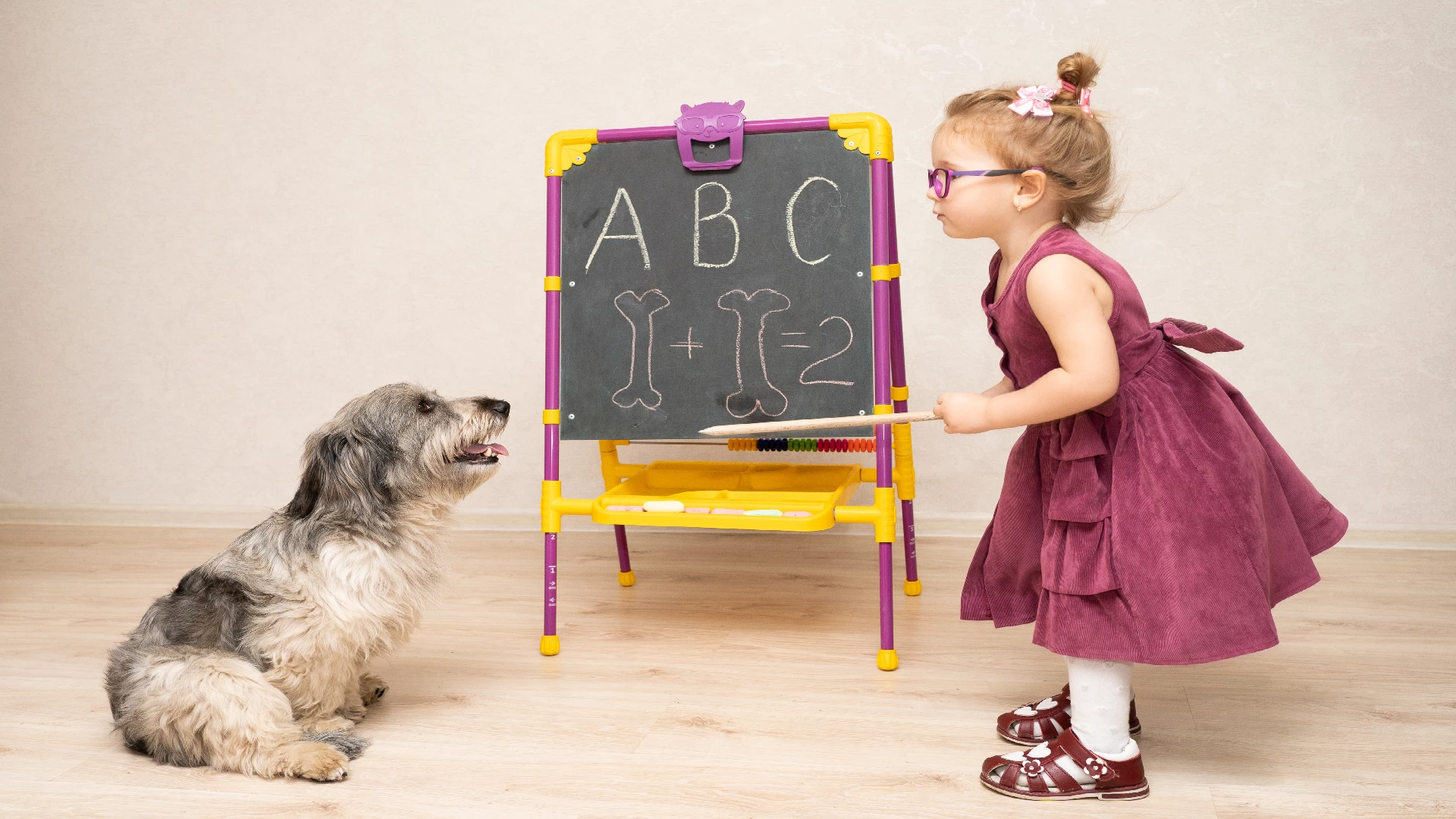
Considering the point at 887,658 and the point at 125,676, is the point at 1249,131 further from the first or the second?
the point at 125,676

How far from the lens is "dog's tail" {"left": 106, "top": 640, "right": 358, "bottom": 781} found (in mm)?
1722

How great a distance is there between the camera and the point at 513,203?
11.6 ft

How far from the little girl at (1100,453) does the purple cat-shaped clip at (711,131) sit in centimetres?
64

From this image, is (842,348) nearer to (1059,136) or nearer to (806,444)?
(806,444)

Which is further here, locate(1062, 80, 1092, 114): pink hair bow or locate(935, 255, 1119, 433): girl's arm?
locate(1062, 80, 1092, 114): pink hair bow

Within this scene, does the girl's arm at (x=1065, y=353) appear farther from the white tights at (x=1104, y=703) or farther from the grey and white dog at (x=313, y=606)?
the grey and white dog at (x=313, y=606)

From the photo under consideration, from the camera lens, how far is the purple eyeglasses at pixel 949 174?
5.59ft

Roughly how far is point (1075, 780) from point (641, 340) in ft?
4.21

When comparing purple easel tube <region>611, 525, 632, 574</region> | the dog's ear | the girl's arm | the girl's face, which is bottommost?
purple easel tube <region>611, 525, 632, 574</region>

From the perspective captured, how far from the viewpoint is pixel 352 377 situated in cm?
369

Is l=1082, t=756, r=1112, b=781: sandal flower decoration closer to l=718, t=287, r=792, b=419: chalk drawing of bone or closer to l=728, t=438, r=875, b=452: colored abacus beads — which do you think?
l=718, t=287, r=792, b=419: chalk drawing of bone

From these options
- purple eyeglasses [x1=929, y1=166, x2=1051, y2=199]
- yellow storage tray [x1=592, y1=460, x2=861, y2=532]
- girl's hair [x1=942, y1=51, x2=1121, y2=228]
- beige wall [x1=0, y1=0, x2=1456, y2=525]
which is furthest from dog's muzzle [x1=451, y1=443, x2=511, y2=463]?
beige wall [x1=0, y1=0, x2=1456, y2=525]

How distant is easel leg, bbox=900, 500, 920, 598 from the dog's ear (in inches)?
55.1

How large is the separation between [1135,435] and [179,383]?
3365mm
